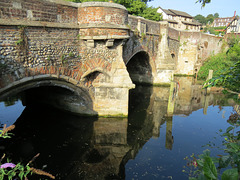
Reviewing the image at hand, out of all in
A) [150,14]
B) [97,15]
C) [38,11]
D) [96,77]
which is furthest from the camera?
[150,14]

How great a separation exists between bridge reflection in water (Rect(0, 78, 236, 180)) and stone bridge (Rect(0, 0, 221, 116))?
1.00 metres

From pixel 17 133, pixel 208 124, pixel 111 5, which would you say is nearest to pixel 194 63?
pixel 208 124

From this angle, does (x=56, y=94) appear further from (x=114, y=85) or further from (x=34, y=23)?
(x=34, y=23)

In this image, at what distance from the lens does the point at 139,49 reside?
13680mm

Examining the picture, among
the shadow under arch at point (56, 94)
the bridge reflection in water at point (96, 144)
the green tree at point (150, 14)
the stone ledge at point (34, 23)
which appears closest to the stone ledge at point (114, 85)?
the shadow under arch at point (56, 94)

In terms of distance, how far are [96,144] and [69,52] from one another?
4.27 metres

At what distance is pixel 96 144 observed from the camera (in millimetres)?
7980

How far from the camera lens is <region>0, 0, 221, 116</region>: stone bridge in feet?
20.5

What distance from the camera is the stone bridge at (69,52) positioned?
6258 millimetres

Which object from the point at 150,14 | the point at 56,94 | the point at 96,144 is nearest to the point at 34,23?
the point at 56,94

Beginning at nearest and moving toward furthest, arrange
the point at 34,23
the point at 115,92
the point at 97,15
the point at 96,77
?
1. the point at 34,23
2. the point at 97,15
3. the point at 96,77
4. the point at 115,92

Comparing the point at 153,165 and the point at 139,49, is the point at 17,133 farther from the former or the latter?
the point at 139,49

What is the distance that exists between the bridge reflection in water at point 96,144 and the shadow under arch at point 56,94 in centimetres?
49

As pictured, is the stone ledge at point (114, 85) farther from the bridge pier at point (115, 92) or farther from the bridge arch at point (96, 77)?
the bridge arch at point (96, 77)
